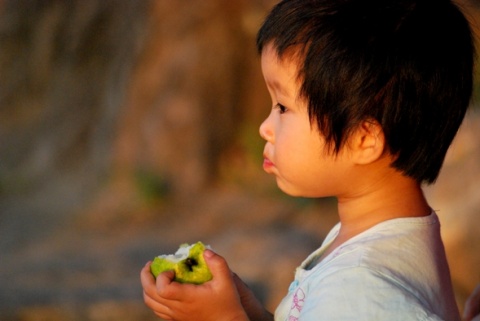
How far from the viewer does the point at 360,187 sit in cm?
163

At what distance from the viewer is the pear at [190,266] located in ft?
5.42

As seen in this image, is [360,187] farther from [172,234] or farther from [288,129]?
[172,234]

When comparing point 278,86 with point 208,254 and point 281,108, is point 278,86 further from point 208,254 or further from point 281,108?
point 208,254

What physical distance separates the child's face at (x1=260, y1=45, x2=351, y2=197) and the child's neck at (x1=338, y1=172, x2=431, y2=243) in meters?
0.04

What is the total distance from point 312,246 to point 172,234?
114 centimetres

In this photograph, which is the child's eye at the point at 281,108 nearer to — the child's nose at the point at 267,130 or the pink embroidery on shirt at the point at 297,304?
the child's nose at the point at 267,130

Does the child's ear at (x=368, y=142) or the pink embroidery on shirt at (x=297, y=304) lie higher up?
the child's ear at (x=368, y=142)

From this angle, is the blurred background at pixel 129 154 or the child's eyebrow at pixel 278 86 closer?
the child's eyebrow at pixel 278 86

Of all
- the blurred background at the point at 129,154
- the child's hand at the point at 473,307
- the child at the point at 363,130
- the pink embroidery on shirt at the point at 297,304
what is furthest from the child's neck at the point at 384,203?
the blurred background at the point at 129,154

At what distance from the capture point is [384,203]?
1.61 m

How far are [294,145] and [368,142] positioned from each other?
0.13m

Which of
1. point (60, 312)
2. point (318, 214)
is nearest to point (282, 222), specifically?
point (318, 214)

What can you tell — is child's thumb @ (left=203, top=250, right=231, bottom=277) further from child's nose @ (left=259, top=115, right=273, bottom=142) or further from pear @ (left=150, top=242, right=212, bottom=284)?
child's nose @ (left=259, top=115, right=273, bottom=142)

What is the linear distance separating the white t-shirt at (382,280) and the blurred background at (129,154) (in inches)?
109
